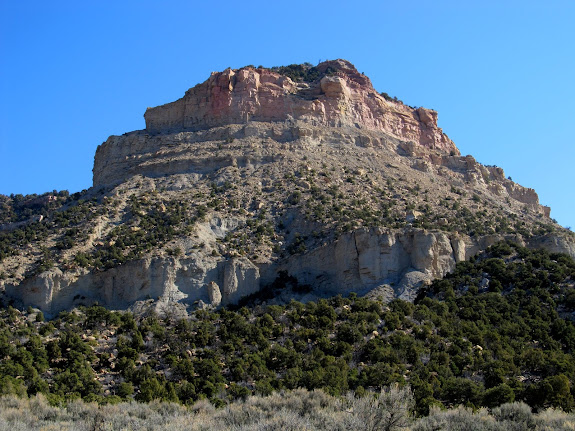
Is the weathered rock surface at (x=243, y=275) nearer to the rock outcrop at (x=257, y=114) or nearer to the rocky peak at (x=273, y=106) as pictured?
the rock outcrop at (x=257, y=114)

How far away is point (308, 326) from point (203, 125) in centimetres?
2903

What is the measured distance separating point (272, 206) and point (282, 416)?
27.2 meters

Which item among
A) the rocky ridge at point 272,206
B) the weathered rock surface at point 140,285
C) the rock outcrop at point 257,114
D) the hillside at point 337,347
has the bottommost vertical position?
the hillside at point 337,347

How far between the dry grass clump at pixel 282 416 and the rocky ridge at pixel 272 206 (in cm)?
1409

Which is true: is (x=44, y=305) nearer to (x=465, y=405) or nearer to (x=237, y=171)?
(x=237, y=171)

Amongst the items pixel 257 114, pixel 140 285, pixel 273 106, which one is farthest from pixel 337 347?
pixel 273 106

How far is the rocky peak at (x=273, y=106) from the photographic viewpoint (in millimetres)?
59625

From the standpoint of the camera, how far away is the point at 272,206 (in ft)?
156

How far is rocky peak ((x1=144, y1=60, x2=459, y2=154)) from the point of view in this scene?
59625mm

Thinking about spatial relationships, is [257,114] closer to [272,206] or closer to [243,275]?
[272,206]

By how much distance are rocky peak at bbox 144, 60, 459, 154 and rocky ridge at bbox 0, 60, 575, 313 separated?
4.9 inches

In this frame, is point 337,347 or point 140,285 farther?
point 140,285

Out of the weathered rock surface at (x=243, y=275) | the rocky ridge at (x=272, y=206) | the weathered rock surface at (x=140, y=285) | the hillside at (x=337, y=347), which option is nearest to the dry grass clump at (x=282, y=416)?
the hillside at (x=337, y=347)

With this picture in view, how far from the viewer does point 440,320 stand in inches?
1356
